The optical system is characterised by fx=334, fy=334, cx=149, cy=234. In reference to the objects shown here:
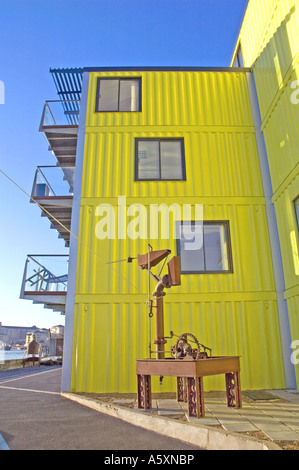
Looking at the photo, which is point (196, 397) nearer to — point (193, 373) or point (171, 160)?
point (193, 373)

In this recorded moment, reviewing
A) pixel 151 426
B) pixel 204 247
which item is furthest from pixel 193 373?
pixel 204 247

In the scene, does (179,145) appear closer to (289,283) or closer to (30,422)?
(289,283)

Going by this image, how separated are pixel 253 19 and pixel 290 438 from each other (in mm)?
12541

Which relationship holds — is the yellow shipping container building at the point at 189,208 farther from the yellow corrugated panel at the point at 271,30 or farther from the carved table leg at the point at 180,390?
the carved table leg at the point at 180,390

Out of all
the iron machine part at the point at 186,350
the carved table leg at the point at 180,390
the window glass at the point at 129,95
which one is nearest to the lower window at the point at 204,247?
the carved table leg at the point at 180,390

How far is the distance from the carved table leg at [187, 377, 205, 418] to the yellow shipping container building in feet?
9.49

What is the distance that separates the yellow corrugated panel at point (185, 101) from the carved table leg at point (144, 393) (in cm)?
787

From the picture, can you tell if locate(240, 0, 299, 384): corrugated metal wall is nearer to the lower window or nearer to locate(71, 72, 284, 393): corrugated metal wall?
locate(71, 72, 284, 393): corrugated metal wall

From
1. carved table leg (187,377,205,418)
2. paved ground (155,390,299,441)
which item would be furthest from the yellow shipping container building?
carved table leg (187,377,205,418)

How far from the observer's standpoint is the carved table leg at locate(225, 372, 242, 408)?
232 inches

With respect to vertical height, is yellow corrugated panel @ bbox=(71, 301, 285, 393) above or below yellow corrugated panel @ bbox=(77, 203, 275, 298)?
below

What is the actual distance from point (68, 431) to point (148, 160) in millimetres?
7940

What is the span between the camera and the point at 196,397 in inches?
199
